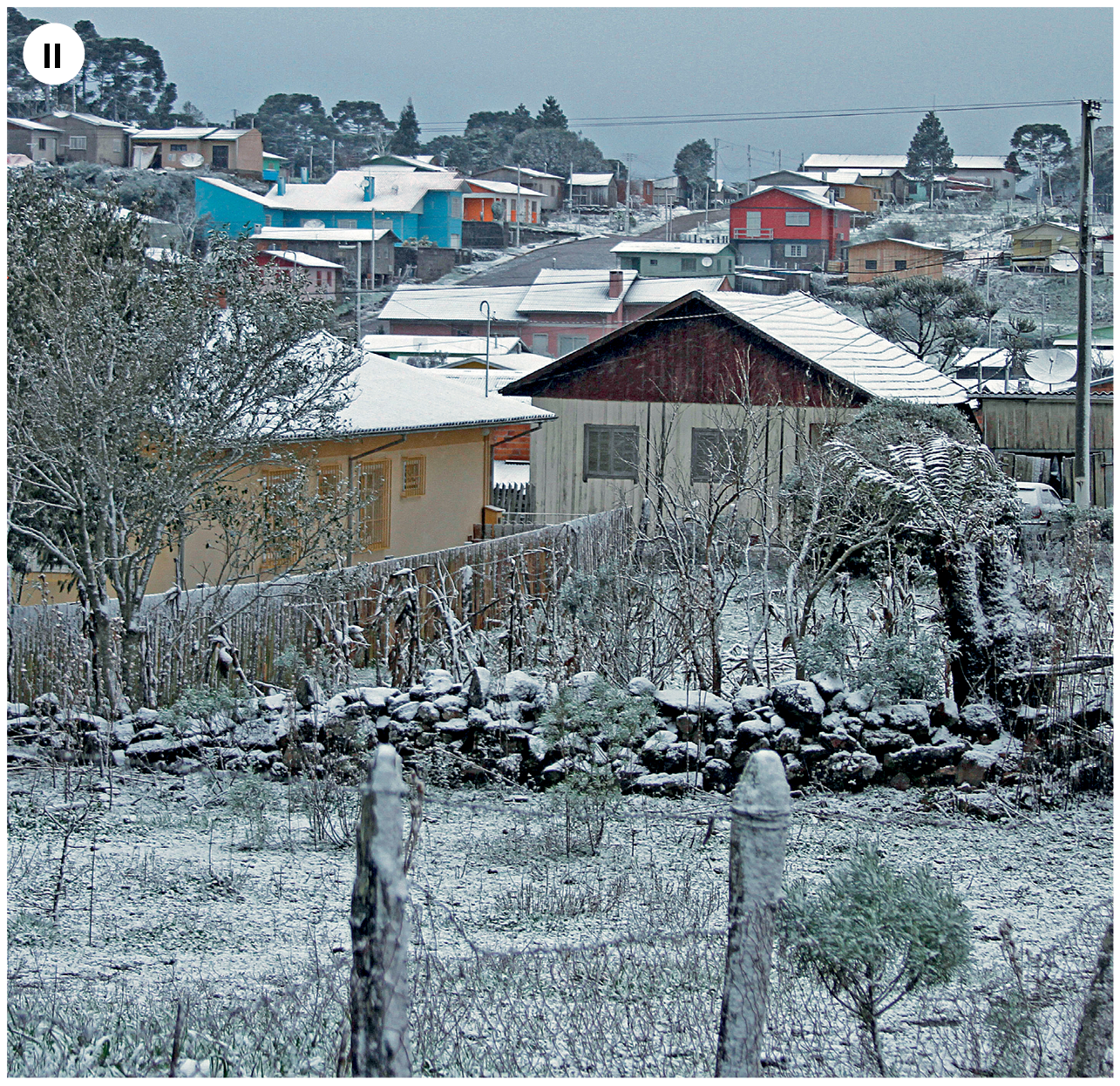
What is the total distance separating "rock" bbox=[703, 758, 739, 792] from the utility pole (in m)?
13.2

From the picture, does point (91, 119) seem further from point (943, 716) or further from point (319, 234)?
point (943, 716)

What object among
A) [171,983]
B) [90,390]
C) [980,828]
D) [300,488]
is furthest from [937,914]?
[300,488]

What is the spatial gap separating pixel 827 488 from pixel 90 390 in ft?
24.6

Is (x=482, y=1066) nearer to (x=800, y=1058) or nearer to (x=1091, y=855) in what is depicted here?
(x=800, y=1058)

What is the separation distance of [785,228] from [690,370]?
41820 mm

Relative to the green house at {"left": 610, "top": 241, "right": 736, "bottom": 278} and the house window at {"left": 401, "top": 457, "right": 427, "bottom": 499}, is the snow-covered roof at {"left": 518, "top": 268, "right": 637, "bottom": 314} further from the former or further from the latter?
the house window at {"left": 401, "top": 457, "right": 427, "bottom": 499}

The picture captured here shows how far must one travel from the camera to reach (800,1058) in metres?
4.25

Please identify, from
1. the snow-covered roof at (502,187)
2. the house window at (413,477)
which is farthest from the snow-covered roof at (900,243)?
the house window at (413,477)

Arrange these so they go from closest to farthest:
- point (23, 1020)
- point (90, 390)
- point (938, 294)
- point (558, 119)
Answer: point (23, 1020) < point (90, 390) < point (938, 294) < point (558, 119)

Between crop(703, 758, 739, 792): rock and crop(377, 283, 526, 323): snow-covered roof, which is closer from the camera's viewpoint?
crop(703, 758, 739, 792): rock

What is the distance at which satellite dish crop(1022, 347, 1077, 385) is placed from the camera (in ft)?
71.8

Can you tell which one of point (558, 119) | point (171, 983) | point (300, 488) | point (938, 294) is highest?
point (558, 119)

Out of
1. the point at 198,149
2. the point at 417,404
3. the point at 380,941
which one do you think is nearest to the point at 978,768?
the point at 380,941

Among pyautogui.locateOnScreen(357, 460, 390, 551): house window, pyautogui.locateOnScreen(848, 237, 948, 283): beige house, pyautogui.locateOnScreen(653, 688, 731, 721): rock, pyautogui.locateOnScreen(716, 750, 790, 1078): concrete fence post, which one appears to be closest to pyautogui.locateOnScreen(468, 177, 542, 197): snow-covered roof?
pyautogui.locateOnScreen(848, 237, 948, 283): beige house
